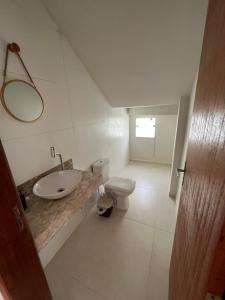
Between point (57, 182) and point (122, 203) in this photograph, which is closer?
point (57, 182)

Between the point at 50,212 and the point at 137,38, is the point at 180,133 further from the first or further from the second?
the point at 50,212

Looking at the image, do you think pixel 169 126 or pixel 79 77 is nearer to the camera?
pixel 79 77

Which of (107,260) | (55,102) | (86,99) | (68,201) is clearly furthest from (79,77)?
(107,260)

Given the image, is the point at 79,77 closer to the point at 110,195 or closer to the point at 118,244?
the point at 110,195

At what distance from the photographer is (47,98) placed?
1.33m

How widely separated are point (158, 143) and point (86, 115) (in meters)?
2.41

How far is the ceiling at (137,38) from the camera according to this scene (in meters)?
1.09

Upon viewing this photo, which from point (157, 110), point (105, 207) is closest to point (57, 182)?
point (105, 207)

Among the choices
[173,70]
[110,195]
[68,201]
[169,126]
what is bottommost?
[110,195]

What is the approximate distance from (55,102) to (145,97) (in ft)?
4.78

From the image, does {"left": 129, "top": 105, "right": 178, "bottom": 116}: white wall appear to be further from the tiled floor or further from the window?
the tiled floor

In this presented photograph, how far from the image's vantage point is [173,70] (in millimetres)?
1562

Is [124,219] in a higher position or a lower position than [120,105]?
lower

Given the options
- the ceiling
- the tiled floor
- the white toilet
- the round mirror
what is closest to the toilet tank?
the white toilet
